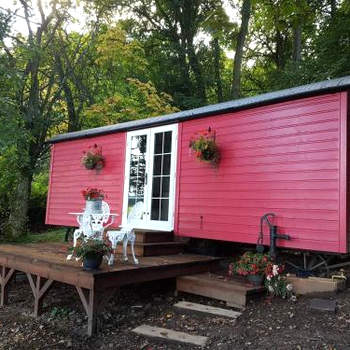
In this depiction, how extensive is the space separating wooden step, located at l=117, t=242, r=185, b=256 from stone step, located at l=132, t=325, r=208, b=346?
170 cm

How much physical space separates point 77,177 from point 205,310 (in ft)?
16.8

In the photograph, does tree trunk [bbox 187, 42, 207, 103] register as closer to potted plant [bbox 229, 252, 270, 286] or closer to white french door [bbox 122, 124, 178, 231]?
white french door [bbox 122, 124, 178, 231]

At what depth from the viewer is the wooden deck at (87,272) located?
4258mm

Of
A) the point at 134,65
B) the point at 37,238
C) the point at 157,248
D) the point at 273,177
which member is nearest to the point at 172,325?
the point at 157,248

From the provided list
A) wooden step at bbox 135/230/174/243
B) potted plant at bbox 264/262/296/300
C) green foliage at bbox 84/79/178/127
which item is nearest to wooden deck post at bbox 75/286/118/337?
wooden step at bbox 135/230/174/243

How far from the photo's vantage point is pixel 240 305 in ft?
15.2

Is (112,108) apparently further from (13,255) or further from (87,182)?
(13,255)

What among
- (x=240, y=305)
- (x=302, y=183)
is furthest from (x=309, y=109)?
(x=240, y=305)

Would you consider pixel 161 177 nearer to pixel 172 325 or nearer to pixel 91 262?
pixel 91 262

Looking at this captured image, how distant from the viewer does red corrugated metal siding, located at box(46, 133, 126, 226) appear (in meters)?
7.71

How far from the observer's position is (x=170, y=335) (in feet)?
12.9

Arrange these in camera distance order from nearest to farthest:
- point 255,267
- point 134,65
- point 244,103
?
point 255,267 < point 244,103 < point 134,65

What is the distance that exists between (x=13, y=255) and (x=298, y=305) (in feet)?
13.2

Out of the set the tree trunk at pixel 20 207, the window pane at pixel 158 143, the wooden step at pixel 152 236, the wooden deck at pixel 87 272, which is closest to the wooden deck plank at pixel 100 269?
the wooden deck at pixel 87 272
